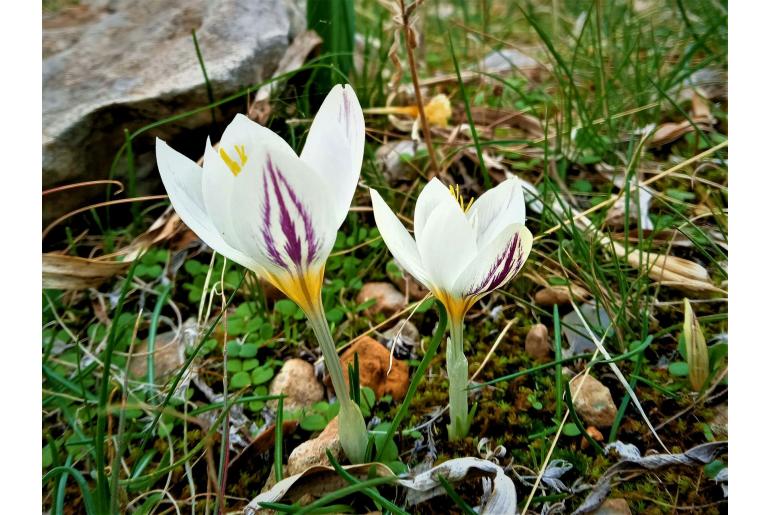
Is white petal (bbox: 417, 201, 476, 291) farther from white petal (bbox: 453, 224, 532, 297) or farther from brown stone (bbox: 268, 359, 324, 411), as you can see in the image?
brown stone (bbox: 268, 359, 324, 411)

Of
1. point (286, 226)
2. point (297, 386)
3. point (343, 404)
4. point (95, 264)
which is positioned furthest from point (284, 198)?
point (95, 264)

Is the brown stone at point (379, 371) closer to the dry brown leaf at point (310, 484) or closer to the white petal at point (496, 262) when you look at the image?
the dry brown leaf at point (310, 484)

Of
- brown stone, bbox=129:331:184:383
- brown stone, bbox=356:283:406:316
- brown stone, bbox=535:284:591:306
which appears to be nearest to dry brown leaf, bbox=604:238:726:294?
brown stone, bbox=535:284:591:306

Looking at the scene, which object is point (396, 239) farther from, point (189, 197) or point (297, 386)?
point (297, 386)

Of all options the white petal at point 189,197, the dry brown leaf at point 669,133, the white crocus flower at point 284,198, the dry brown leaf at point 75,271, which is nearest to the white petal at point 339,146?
the white crocus flower at point 284,198

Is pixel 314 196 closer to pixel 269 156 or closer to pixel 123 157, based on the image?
pixel 269 156

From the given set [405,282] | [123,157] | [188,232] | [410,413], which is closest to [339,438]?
[410,413]
